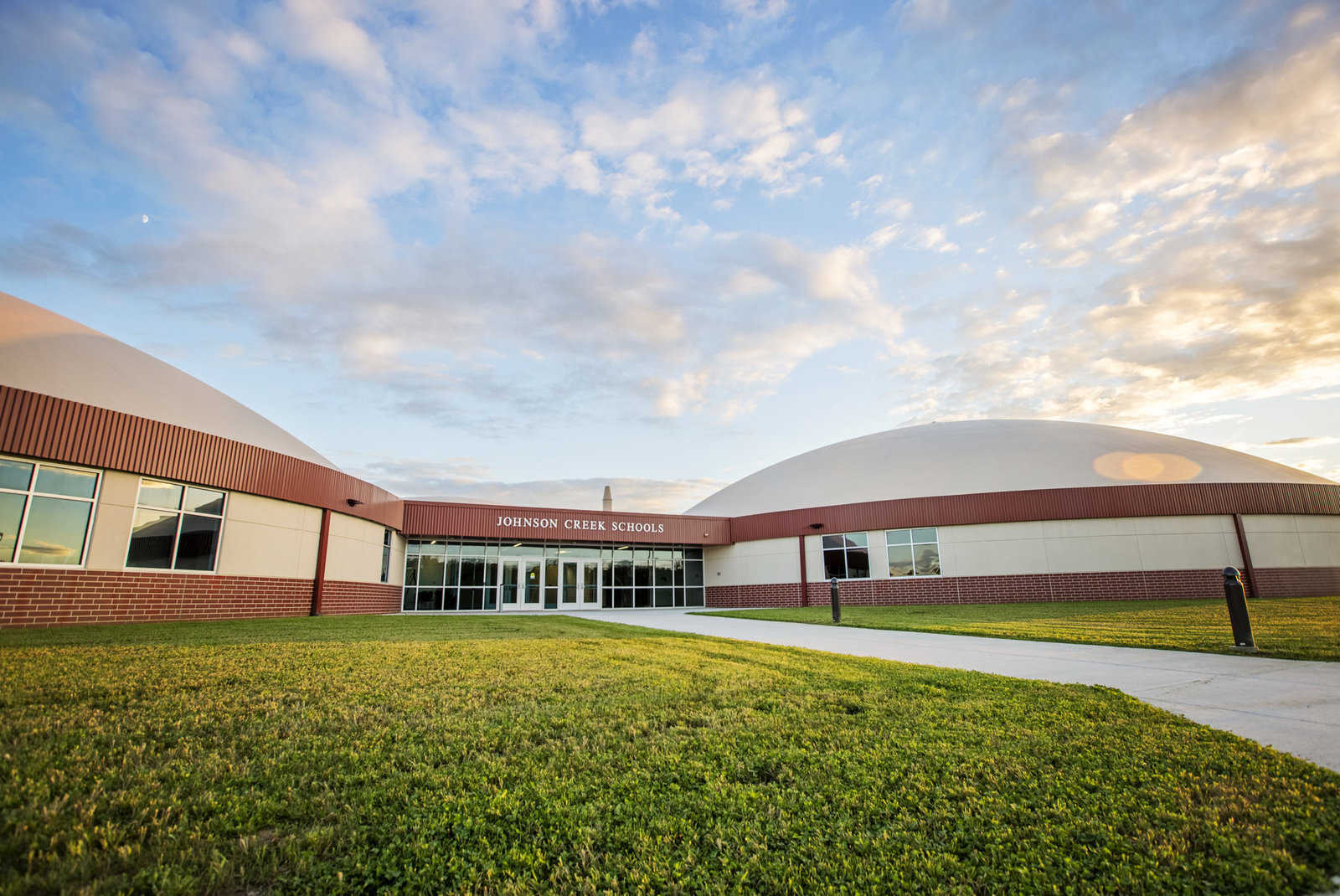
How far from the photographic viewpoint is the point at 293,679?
6.28 metres

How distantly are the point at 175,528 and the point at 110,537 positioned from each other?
1392 millimetres

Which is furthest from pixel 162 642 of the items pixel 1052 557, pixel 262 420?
pixel 1052 557

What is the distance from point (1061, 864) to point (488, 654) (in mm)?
7466

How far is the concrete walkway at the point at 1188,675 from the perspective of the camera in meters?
4.65

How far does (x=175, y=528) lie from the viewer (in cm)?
1492

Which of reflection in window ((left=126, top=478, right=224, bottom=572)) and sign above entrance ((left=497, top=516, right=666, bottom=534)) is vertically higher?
sign above entrance ((left=497, top=516, right=666, bottom=534))

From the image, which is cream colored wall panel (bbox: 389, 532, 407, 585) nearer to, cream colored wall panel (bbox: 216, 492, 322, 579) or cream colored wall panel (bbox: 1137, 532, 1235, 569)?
cream colored wall panel (bbox: 216, 492, 322, 579)

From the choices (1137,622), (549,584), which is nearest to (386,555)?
(549,584)

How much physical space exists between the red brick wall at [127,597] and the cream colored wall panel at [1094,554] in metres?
27.3

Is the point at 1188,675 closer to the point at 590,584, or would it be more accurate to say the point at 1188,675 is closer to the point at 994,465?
the point at 994,465

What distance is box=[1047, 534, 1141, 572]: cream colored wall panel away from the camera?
2378cm

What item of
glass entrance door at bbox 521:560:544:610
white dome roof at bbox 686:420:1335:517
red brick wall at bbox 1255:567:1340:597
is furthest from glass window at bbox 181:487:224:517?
red brick wall at bbox 1255:567:1340:597

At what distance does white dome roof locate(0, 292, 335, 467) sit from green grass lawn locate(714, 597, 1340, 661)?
19.1 m

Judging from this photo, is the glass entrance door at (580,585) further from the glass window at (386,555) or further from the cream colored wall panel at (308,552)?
the cream colored wall panel at (308,552)
